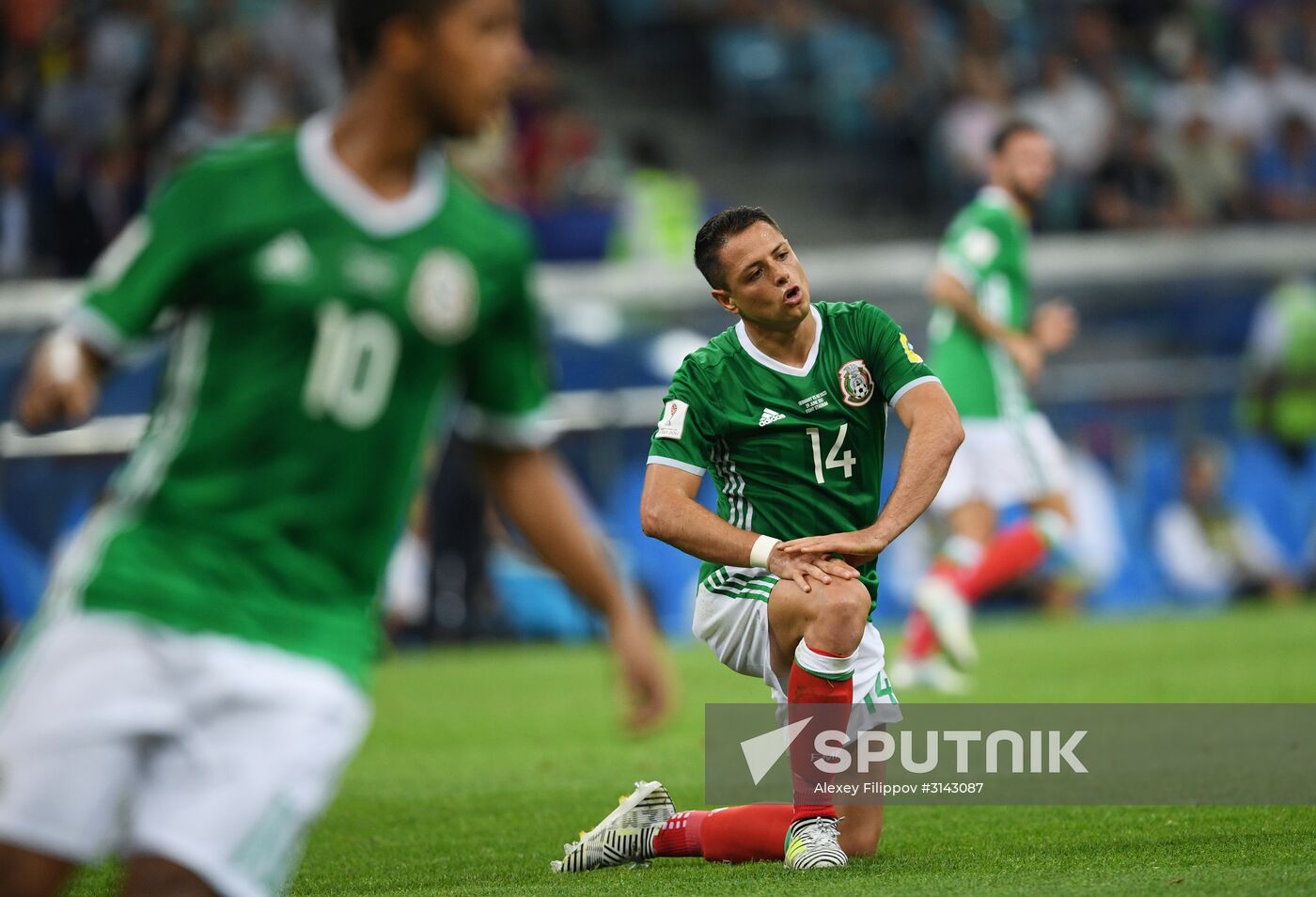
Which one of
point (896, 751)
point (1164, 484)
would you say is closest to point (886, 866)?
point (896, 751)

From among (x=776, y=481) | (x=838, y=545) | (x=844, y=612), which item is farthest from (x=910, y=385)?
(x=844, y=612)

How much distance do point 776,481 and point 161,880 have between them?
125 inches

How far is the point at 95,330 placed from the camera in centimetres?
351

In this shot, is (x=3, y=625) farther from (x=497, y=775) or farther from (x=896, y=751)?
(x=896, y=751)

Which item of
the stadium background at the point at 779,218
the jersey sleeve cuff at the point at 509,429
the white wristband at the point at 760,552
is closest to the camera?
the jersey sleeve cuff at the point at 509,429

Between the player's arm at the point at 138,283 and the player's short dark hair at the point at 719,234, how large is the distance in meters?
2.71

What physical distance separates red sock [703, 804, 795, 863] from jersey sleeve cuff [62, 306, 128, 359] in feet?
10.1

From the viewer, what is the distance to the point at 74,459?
16.4 meters

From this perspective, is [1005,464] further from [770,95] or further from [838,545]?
[770,95]

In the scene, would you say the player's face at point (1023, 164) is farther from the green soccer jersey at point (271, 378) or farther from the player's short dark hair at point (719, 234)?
the green soccer jersey at point (271, 378)

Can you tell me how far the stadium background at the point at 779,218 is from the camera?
47.6 ft

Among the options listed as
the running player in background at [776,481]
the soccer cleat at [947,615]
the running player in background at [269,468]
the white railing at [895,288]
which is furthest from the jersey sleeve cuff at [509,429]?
the white railing at [895,288]

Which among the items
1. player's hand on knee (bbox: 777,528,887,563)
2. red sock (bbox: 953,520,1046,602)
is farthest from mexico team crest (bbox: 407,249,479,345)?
red sock (bbox: 953,520,1046,602)

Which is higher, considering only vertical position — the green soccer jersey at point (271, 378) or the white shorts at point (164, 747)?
the green soccer jersey at point (271, 378)
